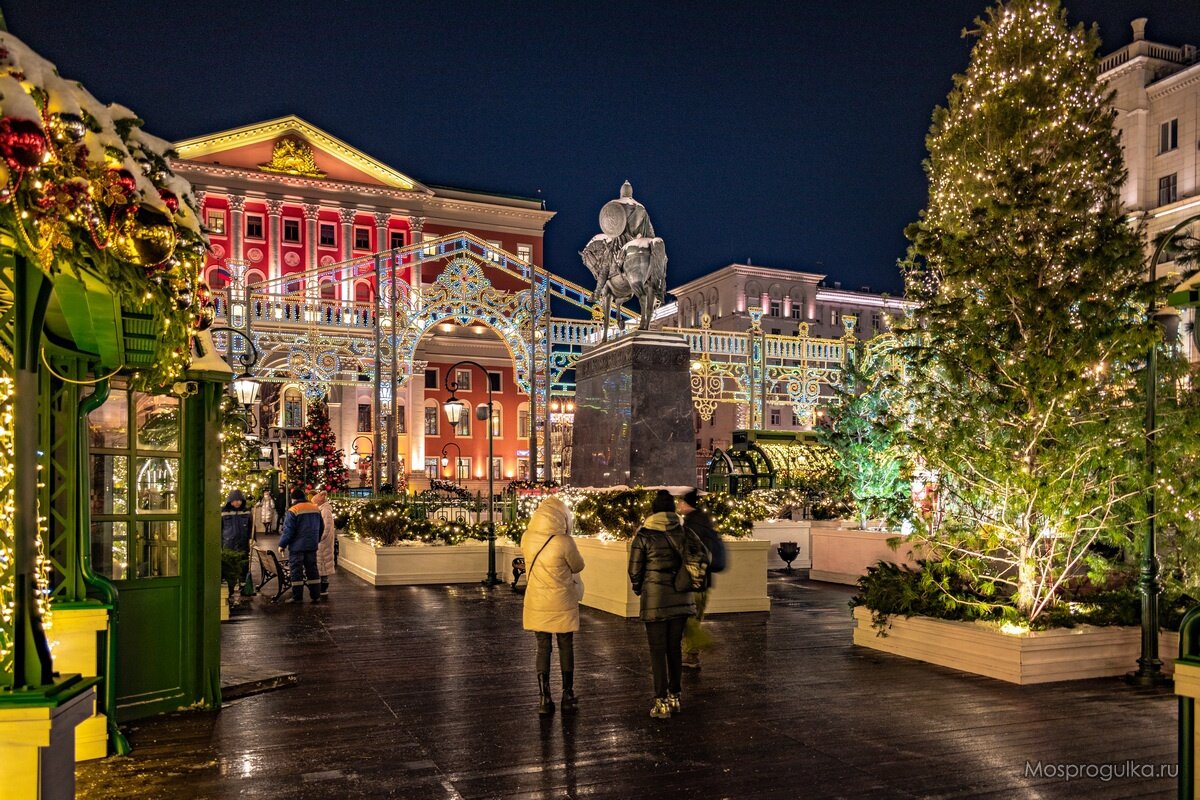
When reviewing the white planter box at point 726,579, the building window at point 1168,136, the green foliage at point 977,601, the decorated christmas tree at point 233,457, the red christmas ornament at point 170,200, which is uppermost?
the building window at point 1168,136

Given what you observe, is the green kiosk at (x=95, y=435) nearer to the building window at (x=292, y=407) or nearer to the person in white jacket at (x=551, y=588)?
the person in white jacket at (x=551, y=588)

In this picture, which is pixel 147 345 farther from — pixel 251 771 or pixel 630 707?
pixel 630 707

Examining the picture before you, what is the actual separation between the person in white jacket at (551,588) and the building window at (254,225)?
174 feet

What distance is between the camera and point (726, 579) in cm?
1314

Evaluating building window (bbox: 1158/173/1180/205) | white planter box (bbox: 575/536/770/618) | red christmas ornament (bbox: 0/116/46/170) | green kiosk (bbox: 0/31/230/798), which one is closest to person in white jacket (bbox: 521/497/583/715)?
green kiosk (bbox: 0/31/230/798)

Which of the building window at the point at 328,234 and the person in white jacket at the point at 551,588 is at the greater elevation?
the building window at the point at 328,234

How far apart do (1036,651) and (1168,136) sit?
46276 mm

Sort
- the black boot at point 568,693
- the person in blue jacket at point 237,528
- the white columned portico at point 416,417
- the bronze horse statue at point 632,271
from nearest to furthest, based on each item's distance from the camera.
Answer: the black boot at point 568,693, the person in blue jacket at point 237,528, the bronze horse statue at point 632,271, the white columned portico at point 416,417

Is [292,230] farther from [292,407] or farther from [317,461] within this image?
[317,461]

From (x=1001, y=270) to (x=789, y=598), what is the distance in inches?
279

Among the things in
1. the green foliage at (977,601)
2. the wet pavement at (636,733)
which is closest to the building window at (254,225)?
the wet pavement at (636,733)

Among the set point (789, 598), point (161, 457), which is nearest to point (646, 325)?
point (789, 598)

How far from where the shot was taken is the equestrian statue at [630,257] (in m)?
16.4

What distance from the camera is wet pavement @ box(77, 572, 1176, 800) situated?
5777 mm
